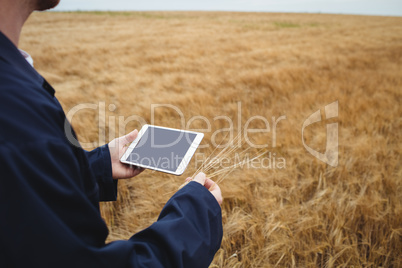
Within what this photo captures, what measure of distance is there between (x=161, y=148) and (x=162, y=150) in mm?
11

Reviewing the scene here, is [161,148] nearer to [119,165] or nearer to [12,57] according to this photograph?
[119,165]

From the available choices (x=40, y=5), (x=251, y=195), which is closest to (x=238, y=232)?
(x=251, y=195)

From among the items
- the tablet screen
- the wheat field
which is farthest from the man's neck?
the wheat field

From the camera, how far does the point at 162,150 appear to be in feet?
3.37

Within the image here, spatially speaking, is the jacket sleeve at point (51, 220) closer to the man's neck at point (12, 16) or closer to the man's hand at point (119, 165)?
the man's neck at point (12, 16)

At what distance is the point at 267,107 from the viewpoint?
2984mm

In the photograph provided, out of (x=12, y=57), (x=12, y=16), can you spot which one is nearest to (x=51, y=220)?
(x=12, y=57)

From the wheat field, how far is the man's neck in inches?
50.2

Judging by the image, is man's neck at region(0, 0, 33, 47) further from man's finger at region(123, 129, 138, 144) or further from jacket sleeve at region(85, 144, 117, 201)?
man's finger at region(123, 129, 138, 144)

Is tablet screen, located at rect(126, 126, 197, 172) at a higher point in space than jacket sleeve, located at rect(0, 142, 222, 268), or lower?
lower

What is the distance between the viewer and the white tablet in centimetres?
96

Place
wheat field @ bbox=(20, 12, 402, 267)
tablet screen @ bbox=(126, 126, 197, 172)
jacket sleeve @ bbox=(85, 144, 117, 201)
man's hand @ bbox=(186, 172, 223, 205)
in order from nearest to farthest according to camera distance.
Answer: man's hand @ bbox=(186, 172, 223, 205), jacket sleeve @ bbox=(85, 144, 117, 201), tablet screen @ bbox=(126, 126, 197, 172), wheat field @ bbox=(20, 12, 402, 267)

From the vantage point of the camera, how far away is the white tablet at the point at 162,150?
3.17 ft

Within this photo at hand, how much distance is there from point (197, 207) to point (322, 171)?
160cm
